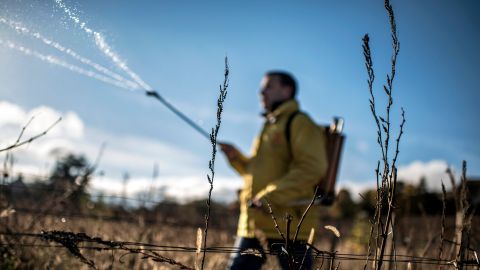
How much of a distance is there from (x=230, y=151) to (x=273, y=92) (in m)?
0.84

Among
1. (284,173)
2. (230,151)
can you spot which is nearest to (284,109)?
(284,173)

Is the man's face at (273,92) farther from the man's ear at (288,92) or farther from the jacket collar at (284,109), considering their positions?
the jacket collar at (284,109)

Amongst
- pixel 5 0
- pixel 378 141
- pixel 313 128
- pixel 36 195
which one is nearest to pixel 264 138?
pixel 313 128

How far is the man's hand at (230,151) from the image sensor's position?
400 cm

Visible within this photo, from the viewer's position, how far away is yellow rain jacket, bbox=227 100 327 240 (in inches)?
115

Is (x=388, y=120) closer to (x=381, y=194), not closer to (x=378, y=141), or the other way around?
(x=378, y=141)

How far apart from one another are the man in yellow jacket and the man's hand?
1.91 ft

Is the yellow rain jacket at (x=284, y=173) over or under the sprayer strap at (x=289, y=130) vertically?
under

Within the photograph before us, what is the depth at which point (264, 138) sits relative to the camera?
333 cm

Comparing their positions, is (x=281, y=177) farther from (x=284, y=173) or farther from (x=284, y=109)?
(x=284, y=109)

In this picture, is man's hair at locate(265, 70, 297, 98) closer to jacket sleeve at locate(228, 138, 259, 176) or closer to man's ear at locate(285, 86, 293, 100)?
man's ear at locate(285, 86, 293, 100)

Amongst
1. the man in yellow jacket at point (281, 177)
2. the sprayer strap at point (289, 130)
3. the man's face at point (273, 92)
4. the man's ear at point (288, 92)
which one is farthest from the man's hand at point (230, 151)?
the sprayer strap at point (289, 130)

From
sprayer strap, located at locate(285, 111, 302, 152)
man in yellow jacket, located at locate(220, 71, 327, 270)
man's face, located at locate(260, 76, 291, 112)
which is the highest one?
man's face, located at locate(260, 76, 291, 112)

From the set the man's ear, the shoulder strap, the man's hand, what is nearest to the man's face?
the man's ear
